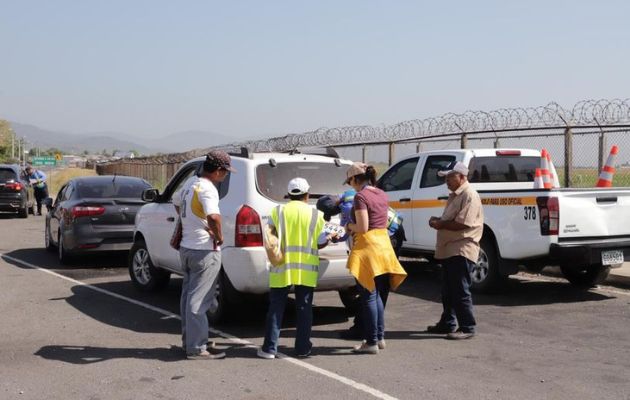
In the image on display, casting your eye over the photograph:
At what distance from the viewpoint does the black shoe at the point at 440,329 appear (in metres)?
6.98

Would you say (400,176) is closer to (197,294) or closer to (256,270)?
(256,270)

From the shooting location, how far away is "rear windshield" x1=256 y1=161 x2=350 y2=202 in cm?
704

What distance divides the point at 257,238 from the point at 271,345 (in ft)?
3.56

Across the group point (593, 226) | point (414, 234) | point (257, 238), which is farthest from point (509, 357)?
point (414, 234)

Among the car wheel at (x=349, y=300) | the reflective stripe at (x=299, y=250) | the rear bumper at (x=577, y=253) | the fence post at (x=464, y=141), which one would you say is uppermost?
the fence post at (x=464, y=141)

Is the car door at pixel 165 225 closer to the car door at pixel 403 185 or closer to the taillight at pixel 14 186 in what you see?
the car door at pixel 403 185

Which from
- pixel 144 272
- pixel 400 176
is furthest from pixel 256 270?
pixel 400 176

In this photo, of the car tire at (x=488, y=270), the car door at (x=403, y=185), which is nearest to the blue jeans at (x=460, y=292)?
the car tire at (x=488, y=270)

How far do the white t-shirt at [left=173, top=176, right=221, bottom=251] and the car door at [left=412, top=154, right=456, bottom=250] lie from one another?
4.48 metres

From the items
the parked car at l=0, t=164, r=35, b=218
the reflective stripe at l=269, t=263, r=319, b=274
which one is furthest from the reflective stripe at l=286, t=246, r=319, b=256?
the parked car at l=0, t=164, r=35, b=218

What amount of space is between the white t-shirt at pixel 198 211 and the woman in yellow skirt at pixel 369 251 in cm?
121

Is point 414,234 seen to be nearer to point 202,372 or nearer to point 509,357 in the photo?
point 509,357

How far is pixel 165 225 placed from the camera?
838 cm

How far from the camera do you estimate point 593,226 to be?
8.47 m
